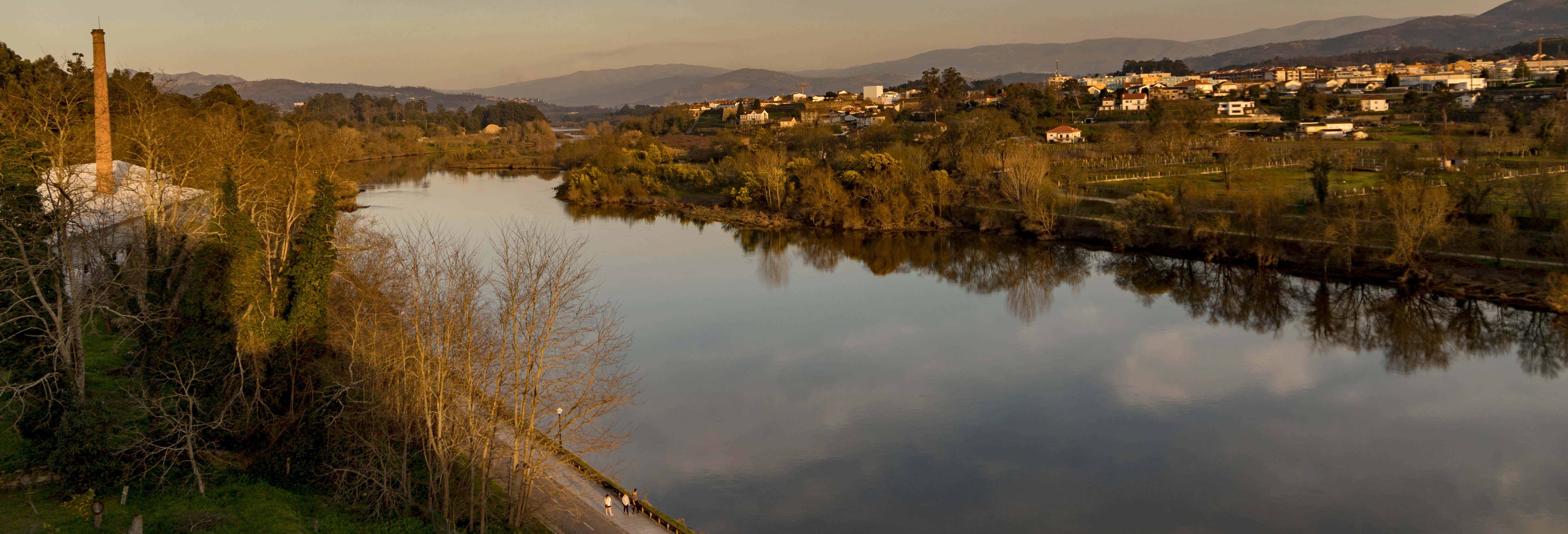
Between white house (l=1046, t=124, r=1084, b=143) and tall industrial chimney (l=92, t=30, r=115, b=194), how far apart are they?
138 ft

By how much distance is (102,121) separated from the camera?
20344 millimetres

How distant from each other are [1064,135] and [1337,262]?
2744 cm

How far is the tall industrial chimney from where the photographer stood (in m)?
19.2

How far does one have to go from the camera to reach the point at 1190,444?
14.4 meters

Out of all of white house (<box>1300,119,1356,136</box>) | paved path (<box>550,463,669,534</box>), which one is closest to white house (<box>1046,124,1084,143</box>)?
white house (<box>1300,119,1356,136</box>)

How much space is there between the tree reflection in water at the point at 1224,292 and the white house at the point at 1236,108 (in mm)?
32633

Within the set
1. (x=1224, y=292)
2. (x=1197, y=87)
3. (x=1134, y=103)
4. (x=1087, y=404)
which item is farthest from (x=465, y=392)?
(x=1197, y=87)

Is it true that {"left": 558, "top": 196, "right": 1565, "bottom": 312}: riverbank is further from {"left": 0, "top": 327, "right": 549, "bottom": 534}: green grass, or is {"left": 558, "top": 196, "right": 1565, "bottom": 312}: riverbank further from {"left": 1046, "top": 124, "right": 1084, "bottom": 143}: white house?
{"left": 0, "top": 327, "right": 549, "bottom": 534}: green grass

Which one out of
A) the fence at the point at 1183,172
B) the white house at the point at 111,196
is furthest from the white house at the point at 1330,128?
the white house at the point at 111,196

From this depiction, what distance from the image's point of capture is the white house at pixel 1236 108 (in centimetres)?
5881

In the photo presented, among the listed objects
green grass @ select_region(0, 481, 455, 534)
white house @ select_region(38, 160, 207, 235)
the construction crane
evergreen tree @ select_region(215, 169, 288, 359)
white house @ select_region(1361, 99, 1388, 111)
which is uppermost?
the construction crane

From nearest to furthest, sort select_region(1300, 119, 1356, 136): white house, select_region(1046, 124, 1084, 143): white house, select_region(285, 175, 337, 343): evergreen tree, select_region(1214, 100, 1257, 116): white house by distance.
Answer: select_region(285, 175, 337, 343): evergreen tree, select_region(1300, 119, 1356, 136): white house, select_region(1046, 124, 1084, 143): white house, select_region(1214, 100, 1257, 116): white house

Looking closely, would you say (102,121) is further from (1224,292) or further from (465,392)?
(1224,292)

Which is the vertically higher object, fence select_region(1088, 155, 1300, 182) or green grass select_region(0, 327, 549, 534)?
fence select_region(1088, 155, 1300, 182)
